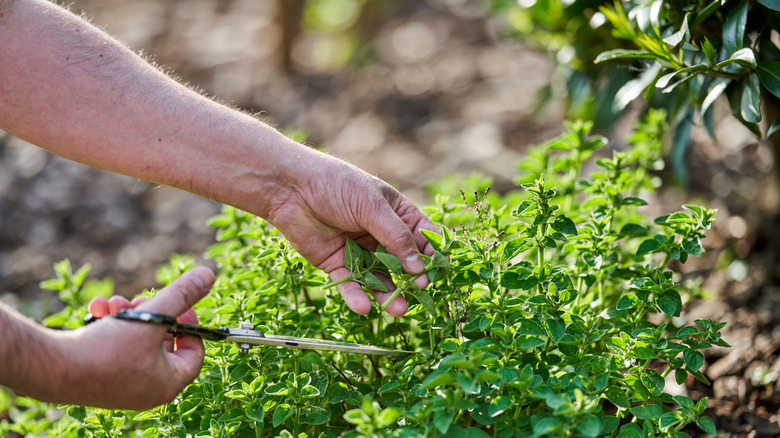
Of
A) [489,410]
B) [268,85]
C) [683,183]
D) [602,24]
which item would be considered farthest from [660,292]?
[268,85]

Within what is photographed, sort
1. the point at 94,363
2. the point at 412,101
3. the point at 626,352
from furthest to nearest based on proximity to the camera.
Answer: the point at 412,101 < the point at 626,352 < the point at 94,363

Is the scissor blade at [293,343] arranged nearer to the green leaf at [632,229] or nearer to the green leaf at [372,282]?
the green leaf at [372,282]

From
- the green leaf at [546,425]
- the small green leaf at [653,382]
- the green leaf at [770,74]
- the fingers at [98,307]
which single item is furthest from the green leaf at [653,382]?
the fingers at [98,307]

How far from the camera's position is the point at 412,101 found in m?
4.64

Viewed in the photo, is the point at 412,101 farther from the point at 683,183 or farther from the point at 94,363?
the point at 94,363

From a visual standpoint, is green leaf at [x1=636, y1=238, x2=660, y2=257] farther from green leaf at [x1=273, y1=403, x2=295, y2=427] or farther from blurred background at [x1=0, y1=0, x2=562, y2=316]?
blurred background at [x1=0, y1=0, x2=562, y2=316]

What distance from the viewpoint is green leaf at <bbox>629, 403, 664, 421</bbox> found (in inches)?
57.5

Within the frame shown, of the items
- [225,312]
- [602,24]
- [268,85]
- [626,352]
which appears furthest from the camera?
[268,85]

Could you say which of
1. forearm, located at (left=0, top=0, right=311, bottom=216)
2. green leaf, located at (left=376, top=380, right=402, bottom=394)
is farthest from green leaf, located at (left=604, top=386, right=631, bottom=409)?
forearm, located at (left=0, top=0, right=311, bottom=216)

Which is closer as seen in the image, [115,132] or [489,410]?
[489,410]

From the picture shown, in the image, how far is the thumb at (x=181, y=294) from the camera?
1.37m

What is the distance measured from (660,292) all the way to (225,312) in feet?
3.70

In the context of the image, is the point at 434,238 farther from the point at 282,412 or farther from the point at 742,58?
the point at 742,58

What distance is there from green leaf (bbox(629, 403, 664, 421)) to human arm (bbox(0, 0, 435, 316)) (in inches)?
25.2
